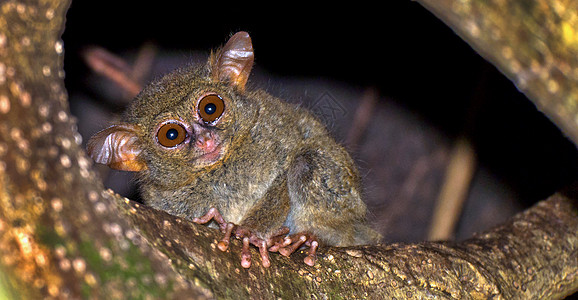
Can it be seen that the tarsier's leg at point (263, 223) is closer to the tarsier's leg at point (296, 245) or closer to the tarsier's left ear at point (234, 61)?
the tarsier's leg at point (296, 245)

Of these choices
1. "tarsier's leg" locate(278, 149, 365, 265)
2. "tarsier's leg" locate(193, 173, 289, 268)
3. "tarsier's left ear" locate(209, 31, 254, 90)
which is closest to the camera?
"tarsier's leg" locate(193, 173, 289, 268)

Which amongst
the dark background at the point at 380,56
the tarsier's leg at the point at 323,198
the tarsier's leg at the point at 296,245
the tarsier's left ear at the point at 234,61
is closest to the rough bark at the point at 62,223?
the tarsier's leg at the point at 296,245

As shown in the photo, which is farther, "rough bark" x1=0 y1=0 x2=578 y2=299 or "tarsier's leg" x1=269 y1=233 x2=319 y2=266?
"tarsier's leg" x1=269 y1=233 x2=319 y2=266

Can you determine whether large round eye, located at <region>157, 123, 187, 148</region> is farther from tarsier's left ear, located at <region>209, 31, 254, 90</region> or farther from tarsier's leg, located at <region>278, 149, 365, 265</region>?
tarsier's leg, located at <region>278, 149, 365, 265</region>

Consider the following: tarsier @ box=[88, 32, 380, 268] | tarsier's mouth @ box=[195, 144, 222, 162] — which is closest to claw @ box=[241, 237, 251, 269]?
tarsier @ box=[88, 32, 380, 268]

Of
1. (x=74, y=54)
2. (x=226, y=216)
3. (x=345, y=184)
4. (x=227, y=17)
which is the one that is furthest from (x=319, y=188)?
(x=74, y=54)

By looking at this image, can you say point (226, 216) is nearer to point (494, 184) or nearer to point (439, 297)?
point (439, 297)

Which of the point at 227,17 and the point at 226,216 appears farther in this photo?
the point at 227,17

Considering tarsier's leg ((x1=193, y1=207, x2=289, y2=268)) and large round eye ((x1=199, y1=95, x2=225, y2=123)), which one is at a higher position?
large round eye ((x1=199, y1=95, x2=225, y2=123))

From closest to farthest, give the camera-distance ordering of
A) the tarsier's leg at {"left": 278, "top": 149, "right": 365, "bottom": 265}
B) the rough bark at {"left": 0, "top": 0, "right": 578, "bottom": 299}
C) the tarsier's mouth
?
the rough bark at {"left": 0, "top": 0, "right": 578, "bottom": 299} < the tarsier's leg at {"left": 278, "top": 149, "right": 365, "bottom": 265} < the tarsier's mouth
